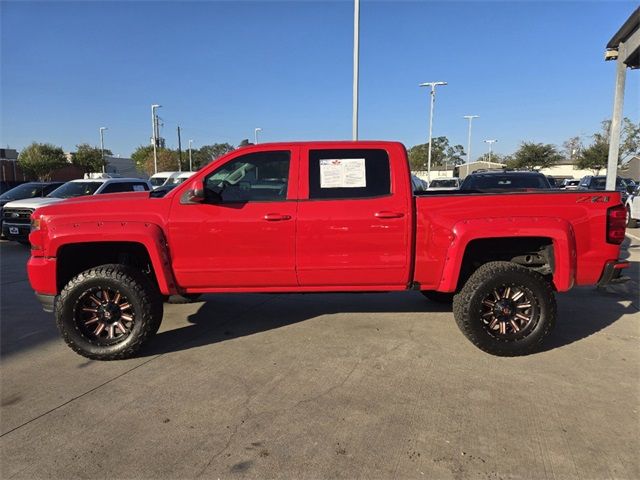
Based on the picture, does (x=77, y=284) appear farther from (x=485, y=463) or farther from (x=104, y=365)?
(x=485, y=463)

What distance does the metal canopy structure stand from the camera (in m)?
6.84

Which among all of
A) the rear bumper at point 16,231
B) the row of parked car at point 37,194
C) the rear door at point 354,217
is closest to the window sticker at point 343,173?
the rear door at point 354,217

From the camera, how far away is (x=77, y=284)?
13.4ft

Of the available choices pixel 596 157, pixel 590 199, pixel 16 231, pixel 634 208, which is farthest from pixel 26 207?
pixel 596 157

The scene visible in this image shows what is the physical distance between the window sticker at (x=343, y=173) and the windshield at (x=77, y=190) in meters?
9.74

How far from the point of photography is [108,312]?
419 centimetres

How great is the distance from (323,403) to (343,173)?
206 centimetres

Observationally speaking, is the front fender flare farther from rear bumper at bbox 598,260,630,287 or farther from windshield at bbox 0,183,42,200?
windshield at bbox 0,183,42,200

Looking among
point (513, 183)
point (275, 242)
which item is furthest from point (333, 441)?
point (513, 183)

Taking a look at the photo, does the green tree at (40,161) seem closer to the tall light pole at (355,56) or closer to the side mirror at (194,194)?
the tall light pole at (355,56)

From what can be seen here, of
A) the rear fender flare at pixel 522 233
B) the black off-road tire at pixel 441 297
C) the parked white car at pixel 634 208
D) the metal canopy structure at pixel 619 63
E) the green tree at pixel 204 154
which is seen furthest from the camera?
Result: the green tree at pixel 204 154

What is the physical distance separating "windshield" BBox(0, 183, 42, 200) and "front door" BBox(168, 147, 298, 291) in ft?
38.6

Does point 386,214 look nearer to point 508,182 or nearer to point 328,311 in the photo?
point 328,311

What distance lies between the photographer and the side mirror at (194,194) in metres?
4.02
